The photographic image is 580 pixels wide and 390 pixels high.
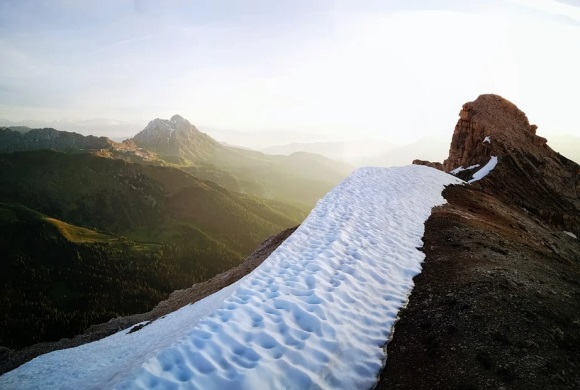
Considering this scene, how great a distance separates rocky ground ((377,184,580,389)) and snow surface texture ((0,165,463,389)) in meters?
0.64

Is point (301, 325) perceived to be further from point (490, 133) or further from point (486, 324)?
point (490, 133)

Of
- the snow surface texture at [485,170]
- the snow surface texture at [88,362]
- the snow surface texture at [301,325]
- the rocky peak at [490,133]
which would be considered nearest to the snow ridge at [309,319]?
the snow surface texture at [301,325]

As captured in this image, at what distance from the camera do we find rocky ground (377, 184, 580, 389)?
7047 mm

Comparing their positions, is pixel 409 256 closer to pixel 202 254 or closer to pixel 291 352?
pixel 291 352

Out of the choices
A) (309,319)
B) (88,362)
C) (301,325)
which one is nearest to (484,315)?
(309,319)

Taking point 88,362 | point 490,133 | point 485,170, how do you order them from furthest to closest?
point 490,133, point 485,170, point 88,362

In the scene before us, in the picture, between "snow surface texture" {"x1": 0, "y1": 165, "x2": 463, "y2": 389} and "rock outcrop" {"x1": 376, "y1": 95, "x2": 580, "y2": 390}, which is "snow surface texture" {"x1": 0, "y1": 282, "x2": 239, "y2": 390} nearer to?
"snow surface texture" {"x1": 0, "y1": 165, "x2": 463, "y2": 389}

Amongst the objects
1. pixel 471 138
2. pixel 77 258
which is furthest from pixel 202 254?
pixel 471 138

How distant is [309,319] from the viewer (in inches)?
335

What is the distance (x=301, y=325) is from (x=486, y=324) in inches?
178

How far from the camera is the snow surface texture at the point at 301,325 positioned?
22.6 ft

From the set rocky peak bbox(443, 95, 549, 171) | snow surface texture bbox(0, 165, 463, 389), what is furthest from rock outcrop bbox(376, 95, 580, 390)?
rocky peak bbox(443, 95, 549, 171)

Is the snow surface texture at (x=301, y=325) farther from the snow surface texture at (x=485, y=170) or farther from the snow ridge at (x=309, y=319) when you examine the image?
the snow surface texture at (x=485, y=170)

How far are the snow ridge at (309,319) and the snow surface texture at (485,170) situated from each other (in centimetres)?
2213
